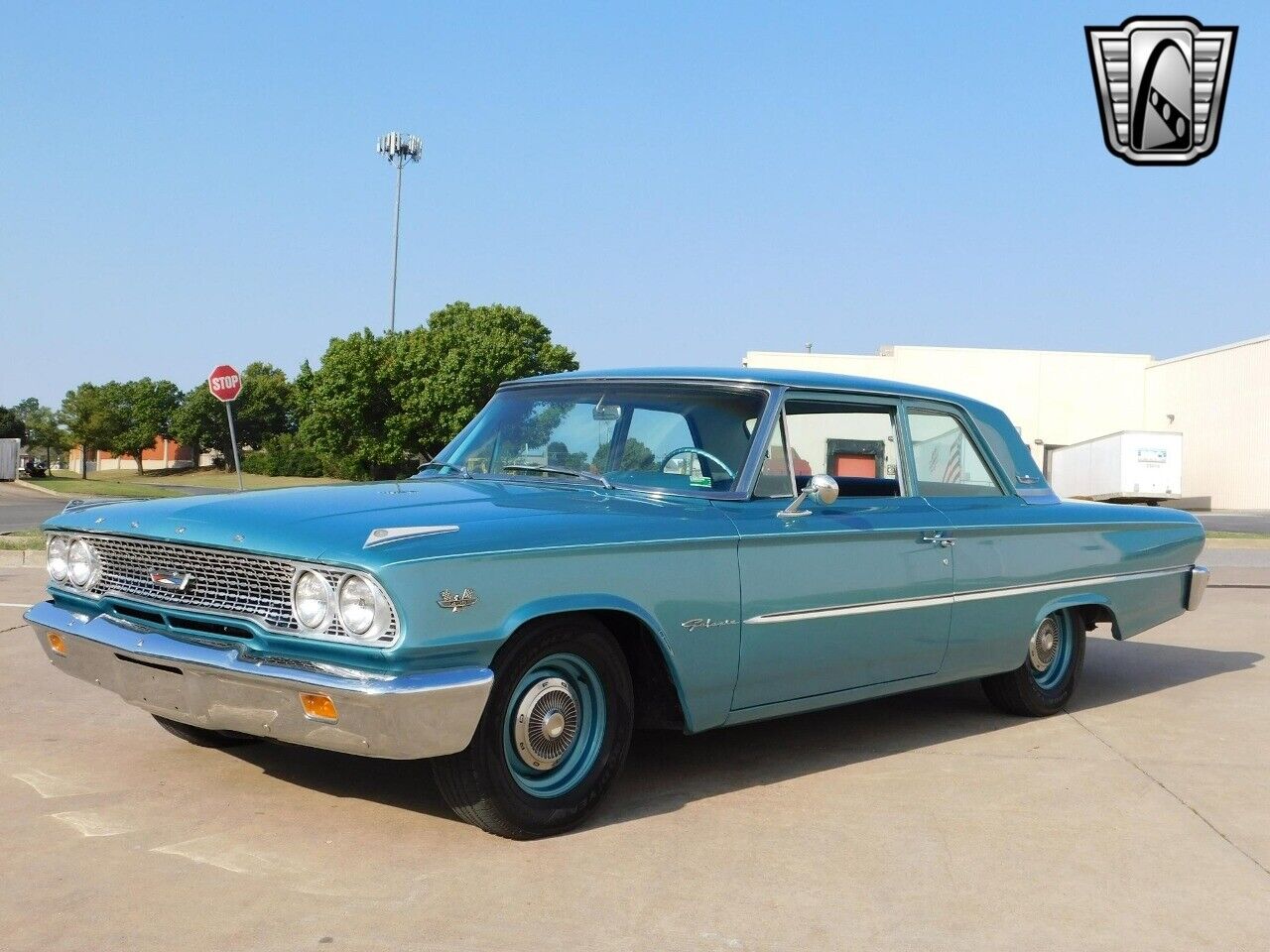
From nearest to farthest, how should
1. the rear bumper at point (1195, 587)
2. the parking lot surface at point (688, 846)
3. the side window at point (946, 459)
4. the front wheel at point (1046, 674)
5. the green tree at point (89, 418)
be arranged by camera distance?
the parking lot surface at point (688, 846) → the side window at point (946, 459) → the front wheel at point (1046, 674) → the rear bumper at point (1195, 587) → the green tree at point (89, 418)

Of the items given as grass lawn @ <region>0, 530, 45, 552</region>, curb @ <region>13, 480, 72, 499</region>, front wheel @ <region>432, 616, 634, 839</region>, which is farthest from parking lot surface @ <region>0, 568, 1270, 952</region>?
curb @ <region>13, 480, 72, 499</region>

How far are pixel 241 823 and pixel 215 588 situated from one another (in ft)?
2.51

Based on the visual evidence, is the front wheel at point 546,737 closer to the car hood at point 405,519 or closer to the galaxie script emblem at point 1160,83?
the car hood at point 405,519

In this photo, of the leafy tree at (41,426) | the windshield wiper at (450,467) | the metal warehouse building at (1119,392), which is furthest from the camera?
the leafy tree at (41,426)

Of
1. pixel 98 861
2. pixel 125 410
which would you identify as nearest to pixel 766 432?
pixel 98 861

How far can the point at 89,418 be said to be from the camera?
3620 inches

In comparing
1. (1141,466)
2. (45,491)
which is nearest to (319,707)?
(45,491)

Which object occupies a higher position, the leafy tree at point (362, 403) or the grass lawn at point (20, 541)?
the leafy tree at point (362, 403)

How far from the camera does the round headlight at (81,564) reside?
4660mm

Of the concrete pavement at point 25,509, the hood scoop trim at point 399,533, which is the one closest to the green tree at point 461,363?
the concrete pavement at point 25,509

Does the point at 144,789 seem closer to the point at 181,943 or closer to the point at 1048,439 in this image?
the point at 181,943

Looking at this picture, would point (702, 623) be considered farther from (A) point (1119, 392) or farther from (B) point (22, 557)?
(A) point (1119, 392)

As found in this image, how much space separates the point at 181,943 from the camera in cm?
321

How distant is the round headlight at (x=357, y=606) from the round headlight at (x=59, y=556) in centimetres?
157
